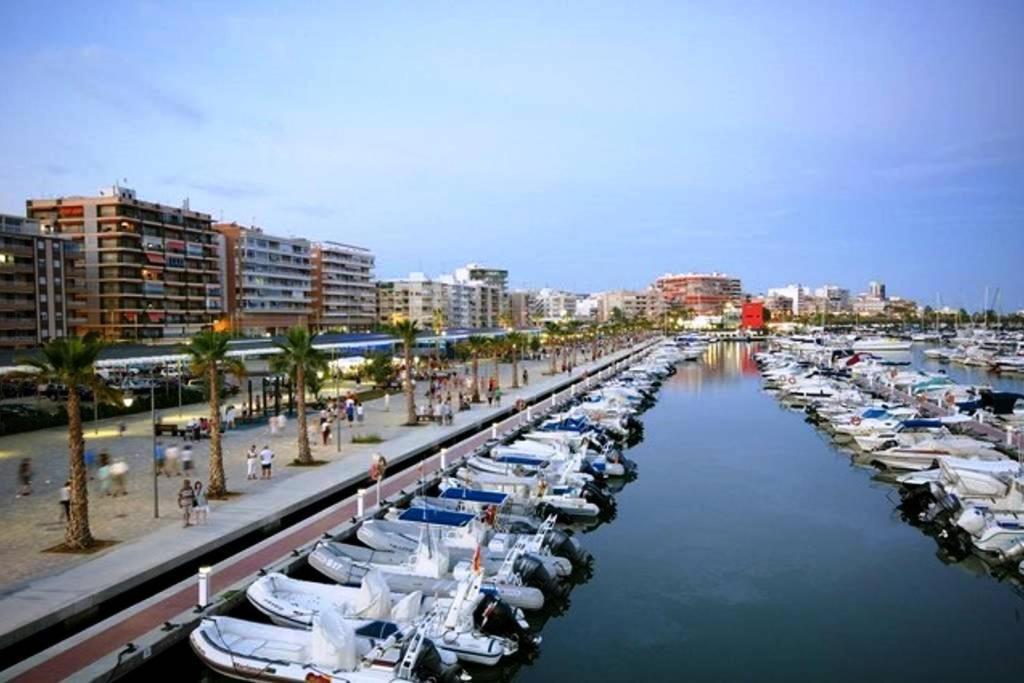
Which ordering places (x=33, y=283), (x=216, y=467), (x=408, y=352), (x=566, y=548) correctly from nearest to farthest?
(x=566, y=548) < (x=216, y=467) < (x=408, y=352) < (x=33, y=283)

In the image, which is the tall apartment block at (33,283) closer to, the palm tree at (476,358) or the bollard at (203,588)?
the palm tree at (476,358)

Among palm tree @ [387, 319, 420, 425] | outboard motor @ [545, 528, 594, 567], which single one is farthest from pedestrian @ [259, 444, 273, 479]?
palm tree @ [387, 319, 420, 425]

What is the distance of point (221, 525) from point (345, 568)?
4495 millimetres

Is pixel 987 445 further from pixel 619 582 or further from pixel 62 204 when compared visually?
pixel 62 204

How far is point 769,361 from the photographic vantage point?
358ft

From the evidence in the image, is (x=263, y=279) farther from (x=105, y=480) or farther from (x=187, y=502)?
(x=187, y=502)

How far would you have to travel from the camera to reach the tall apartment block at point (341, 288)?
141 m

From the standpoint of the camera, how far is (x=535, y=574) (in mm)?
20266

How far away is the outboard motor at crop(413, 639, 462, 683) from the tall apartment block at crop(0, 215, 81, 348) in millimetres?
69028

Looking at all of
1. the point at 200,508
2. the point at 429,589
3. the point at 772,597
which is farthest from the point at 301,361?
the point at 772,597

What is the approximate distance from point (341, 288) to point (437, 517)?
129 m

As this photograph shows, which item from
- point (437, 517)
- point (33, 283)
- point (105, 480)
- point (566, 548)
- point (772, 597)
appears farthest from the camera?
point (33, 283)

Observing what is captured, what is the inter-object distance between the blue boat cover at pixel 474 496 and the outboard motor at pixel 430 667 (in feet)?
34.8

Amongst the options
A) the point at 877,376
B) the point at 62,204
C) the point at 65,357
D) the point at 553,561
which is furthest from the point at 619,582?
the point at 62,204
